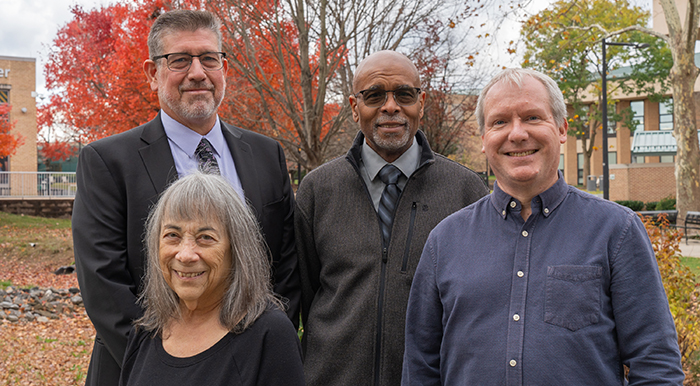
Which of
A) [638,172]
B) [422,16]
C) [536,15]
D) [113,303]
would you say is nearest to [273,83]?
[422,16]

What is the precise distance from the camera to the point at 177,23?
2.95 metres

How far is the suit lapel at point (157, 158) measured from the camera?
2770mm

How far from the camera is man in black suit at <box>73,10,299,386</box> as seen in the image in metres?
2.57

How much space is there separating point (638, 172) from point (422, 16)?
1250 inches

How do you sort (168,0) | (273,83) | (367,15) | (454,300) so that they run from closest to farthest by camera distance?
1. (454,300)
2. (367,15)
3. (168,0)
4. (273,83)

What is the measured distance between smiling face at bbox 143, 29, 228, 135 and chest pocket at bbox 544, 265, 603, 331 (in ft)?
6.27

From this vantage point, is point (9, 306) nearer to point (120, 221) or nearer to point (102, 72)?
point (120, 221)

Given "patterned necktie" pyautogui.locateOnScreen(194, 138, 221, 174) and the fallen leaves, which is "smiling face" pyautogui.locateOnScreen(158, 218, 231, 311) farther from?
the fallen leaves

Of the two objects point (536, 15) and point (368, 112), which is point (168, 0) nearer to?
point (368, 112)

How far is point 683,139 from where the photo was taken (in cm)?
1892

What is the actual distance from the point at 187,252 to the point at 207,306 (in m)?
0.27

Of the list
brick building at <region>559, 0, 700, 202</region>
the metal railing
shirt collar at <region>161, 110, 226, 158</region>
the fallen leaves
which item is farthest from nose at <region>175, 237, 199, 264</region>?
brick building at <region>559, 0, 700, 202</region>

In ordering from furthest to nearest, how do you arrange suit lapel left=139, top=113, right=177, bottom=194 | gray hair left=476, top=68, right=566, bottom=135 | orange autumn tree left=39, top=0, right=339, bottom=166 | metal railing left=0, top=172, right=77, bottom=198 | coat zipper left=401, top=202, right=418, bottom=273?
metal railing left=0, top=172, right=77, bottom=198 → orange autumn tree left=39, top=0, right=339, bottom=166 → coat zipper left=401, top=202, right=418, bottom=273 → suit lapel left=139, top=113, right=177, bottom=194 → gray hair left=476, top=68, right=566, bottom=135

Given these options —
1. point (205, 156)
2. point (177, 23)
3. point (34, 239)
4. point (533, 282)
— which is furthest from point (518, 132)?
point (34, 239)
